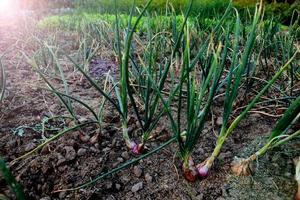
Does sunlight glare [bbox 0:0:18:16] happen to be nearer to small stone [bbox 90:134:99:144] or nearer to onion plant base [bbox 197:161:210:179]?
small stone [bbox 90:134:99:144]

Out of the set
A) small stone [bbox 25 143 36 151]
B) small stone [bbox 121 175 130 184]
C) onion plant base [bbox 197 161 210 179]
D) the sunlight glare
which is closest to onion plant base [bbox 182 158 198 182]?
onion plant base [bbox 197 161 210 179]

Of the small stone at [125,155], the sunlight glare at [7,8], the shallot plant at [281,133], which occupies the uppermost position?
the shallot plant at [281,133]

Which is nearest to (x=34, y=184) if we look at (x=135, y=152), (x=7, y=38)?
(x=135, y=152)

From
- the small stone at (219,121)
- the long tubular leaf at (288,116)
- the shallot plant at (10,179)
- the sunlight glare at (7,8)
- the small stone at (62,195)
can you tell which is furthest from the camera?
the sunlight glare at (7,8)

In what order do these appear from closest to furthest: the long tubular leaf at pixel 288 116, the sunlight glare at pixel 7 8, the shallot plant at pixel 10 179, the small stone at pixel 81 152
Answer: the shallot plant at pixel 10 179, the long tubular leaf at pixel 288 116, the small stone at pixel 81 152, the sunlight glare at pixel 7 8

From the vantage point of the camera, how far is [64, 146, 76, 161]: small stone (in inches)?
32.2

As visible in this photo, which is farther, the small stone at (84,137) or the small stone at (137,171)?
the small stone at (84,137)

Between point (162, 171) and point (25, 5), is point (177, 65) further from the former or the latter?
point (25, 5)

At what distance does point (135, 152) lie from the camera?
2.81ft

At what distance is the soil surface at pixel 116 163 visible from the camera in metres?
0.75

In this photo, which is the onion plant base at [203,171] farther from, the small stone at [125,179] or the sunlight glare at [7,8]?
the sunlight glare at [7,8]

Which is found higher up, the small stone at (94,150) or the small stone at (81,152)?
the small stone at (81,152)

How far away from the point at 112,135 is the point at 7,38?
1.61m

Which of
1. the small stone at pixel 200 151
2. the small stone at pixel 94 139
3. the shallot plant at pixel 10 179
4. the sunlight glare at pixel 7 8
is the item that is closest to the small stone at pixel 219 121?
the small stone at pixel 200 151
